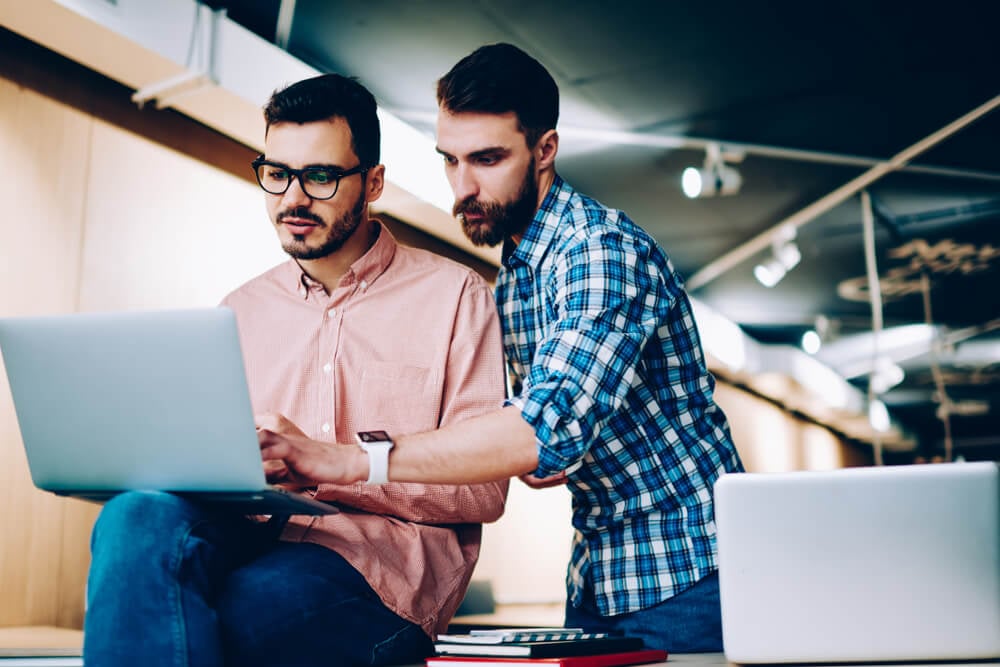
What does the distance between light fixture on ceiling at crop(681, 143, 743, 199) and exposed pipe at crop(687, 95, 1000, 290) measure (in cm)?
94

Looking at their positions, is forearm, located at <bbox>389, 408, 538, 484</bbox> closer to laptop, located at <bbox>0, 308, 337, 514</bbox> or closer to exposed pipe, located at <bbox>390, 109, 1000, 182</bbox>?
laptop, located at <bbox>0, 308, 337, 514</bbox>

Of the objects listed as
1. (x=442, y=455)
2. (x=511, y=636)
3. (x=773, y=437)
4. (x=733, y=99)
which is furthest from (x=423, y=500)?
(x=773, y=437)

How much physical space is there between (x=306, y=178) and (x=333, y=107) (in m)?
0.19

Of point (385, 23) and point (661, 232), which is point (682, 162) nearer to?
point (661, 232)

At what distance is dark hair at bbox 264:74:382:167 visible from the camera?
2.16 m

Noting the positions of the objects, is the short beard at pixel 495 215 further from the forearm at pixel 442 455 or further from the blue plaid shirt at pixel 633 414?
the forearm at pixel 442 455

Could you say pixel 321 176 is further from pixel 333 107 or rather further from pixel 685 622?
pixel 685 622

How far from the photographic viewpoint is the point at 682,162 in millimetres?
5504

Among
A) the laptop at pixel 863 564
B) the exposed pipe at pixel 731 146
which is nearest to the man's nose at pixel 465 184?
the laptop at pixel 863 564

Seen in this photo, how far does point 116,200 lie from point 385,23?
128 cm

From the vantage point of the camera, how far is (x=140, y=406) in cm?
145

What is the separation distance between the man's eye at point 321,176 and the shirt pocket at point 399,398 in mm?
421

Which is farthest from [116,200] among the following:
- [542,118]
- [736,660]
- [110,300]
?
[736,660]

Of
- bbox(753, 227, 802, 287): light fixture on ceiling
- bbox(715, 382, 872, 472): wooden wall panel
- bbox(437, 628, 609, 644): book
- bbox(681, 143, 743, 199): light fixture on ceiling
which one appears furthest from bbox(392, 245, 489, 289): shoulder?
bbox(715, 382, 872, 472): wooden wall panel
